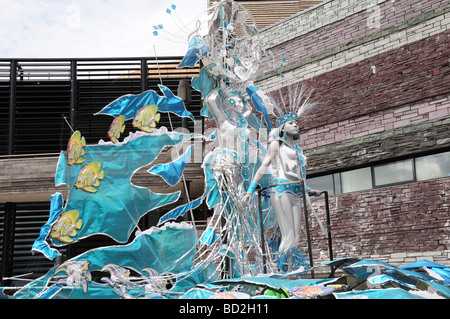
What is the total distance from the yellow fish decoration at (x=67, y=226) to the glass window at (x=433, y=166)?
660 centimetres

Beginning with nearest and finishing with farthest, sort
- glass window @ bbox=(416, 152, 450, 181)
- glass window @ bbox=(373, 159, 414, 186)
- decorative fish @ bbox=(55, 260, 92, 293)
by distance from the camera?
1. decorative fish @ bbox=(55, 260, 92, 293)
2. glass window @ bbox=(416, 152, 450, 181)
3. glass window @ bbox=(373, 159, 414, 186)

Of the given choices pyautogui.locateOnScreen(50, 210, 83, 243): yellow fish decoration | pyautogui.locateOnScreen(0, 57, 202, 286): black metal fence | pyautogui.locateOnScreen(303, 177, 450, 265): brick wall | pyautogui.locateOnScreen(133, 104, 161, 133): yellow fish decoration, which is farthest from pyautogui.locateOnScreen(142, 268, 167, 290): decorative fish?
pyautogui.locateOnScreen(0, 57, 202, 286): black metal fence

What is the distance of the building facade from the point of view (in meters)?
11.0

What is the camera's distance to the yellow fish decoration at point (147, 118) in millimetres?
8320

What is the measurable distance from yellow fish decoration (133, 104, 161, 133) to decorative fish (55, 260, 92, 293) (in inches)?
81.8

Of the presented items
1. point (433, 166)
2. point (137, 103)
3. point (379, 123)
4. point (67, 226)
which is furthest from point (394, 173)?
point (67, 226)

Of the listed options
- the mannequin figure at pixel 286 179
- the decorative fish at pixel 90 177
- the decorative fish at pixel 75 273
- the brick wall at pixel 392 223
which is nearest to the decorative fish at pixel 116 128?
the decorative fish at pixel 90 177

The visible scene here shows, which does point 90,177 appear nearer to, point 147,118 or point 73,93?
point 147,118

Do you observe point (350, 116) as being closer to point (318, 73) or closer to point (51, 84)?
point (318, 73)

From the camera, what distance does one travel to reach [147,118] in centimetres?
838

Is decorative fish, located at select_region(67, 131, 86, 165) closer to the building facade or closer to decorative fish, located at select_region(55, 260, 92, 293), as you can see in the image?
decorative fish, located at select_region(55, 260, 92, 293)

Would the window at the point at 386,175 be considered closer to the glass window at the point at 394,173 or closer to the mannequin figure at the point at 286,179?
the glass window at the point at 394,173

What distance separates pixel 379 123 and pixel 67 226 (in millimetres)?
6991
